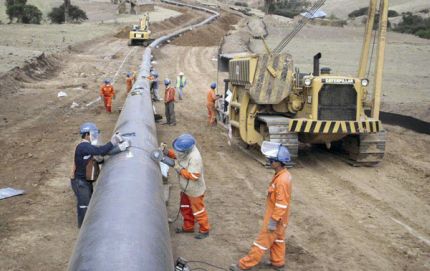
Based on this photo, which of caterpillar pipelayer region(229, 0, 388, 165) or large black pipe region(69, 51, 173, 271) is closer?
large black pipe region(69, 51, 173, 271)

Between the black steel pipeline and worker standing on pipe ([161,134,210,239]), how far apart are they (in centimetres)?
41

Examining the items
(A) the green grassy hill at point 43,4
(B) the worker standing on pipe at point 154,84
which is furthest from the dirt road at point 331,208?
(A) the green grassy hill at point 43,4

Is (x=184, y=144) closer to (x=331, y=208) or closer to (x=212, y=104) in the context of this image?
(x=331, y=208)

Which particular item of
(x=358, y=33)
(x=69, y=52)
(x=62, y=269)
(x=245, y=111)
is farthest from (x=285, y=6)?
(x=62, y=269)

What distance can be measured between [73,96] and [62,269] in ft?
56.2

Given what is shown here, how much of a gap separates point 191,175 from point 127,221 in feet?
8.34

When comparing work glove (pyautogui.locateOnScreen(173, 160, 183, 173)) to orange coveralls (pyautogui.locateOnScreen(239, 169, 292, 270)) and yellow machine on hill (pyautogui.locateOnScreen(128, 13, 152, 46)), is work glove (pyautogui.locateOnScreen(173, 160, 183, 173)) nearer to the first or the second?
orange coveralls (pyautogui.locateOnScreen(239, 169, 292, 270))

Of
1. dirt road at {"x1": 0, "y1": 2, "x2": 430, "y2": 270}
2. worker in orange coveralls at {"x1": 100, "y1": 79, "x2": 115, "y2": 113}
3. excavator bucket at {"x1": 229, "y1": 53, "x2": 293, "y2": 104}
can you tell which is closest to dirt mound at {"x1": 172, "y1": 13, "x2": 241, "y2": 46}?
worker in orange coveralls at {"x1": 100, "y1": 79, "x2": 115, "y2": 113}

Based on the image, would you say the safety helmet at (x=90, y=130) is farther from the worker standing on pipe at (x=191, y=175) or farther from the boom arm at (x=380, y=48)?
the boom arm at (x=380, y=48)

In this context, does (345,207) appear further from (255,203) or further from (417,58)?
(417,58)

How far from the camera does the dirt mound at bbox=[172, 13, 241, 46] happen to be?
4631cm

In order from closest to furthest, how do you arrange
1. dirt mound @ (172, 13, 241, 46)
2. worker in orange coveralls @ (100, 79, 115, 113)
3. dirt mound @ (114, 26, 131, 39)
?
1. worker in orange coveralls @ (100, 79, 115, 113)
2. dirt mound @ (172, 13, 241, 46)
3. dirt mound @ (114, 26, 131, 39)

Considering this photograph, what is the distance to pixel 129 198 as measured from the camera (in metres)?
6.73

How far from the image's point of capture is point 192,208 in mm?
8836
